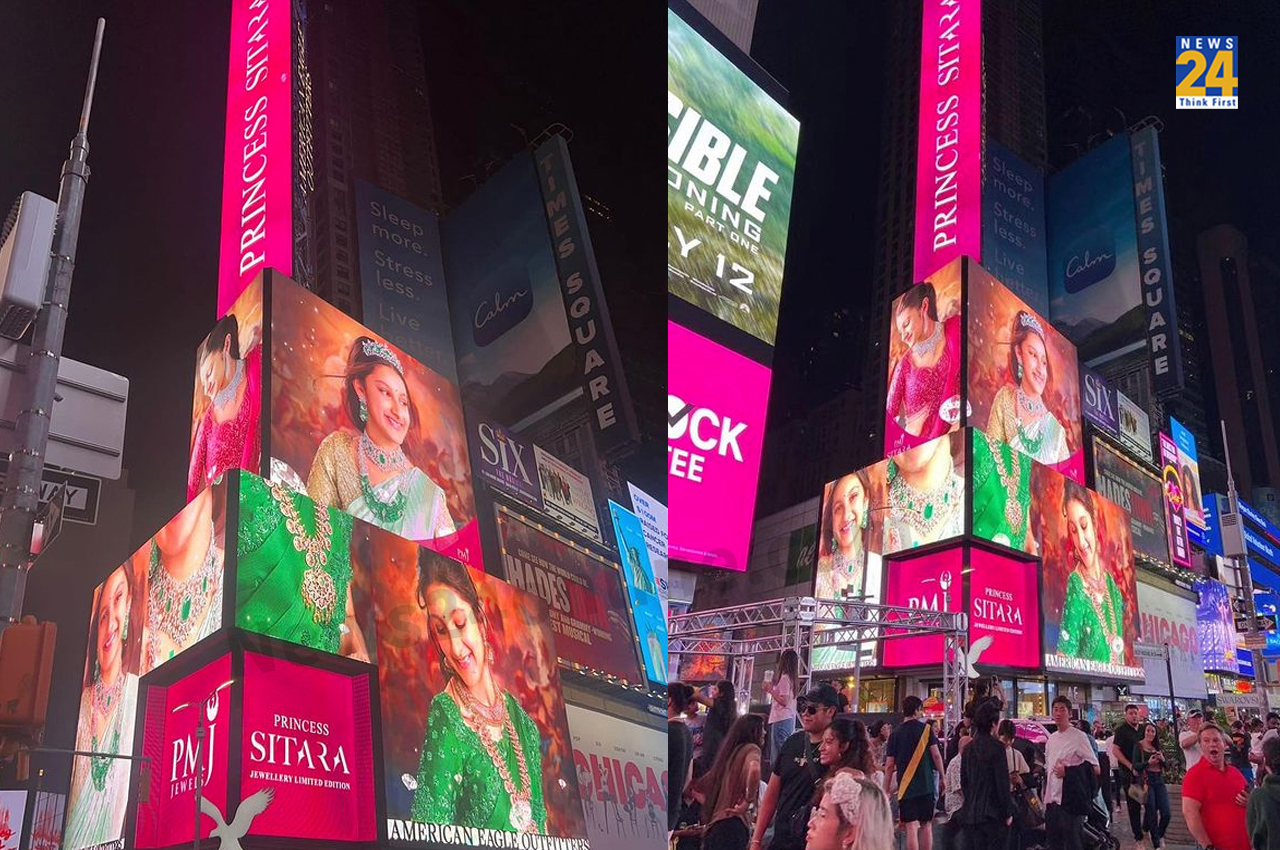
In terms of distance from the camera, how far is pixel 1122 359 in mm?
28438

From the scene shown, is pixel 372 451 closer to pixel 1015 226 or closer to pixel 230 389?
pixel 230 389

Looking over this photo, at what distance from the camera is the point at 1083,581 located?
25.9m

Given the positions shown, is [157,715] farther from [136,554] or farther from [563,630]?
[563,630]

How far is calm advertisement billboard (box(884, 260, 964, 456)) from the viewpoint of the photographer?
25266 millimetres

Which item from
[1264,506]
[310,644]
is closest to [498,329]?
[310,644]

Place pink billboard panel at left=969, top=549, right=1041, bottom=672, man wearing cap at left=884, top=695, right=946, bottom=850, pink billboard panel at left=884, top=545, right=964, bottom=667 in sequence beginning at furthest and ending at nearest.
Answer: pink billboard panel at left=884, top=545, right=964, bottom=667 < pink billboard panel at left=969, top=549, right=1041, bottom=672 < man wearing cap at left=884, top=695, right=946, bottom=850

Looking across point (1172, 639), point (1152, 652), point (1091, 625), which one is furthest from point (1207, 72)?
point (1172, 639)

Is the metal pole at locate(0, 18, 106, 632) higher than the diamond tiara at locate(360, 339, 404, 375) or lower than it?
lower

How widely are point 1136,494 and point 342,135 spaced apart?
3294 centimetres

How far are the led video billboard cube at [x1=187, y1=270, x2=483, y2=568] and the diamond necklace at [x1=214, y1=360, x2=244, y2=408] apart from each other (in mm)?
14

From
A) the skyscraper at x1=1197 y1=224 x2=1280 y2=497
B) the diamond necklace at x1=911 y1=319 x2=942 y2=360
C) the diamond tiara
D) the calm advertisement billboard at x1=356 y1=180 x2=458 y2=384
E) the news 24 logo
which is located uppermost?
the skyscraper at x1=1197 y1=224 x2=1280 y2=497

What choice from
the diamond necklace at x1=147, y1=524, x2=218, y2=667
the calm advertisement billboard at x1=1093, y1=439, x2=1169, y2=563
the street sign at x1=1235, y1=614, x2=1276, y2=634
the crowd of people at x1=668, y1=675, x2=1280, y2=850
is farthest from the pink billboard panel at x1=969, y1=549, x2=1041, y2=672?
the diamond necklace at x1=147, y1=524, x2=218, y2=667

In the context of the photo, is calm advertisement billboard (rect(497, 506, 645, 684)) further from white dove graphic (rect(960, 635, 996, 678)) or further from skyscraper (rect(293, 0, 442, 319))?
white dove graphic (rect(960, 635, 996, 678))

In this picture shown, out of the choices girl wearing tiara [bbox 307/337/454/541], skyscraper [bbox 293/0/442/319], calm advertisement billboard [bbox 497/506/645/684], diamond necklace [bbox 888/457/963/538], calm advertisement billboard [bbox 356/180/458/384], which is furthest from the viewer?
diamond necklace [bbox 888/457/963/538]
